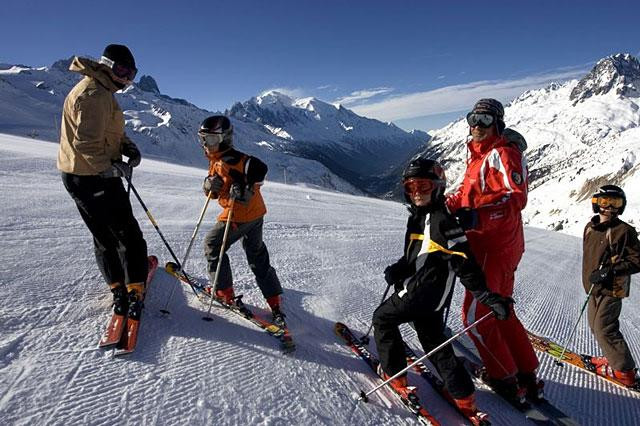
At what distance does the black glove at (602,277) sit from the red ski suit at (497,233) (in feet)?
5.12

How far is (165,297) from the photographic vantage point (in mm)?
4598

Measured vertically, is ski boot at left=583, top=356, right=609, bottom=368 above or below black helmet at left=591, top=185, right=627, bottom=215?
below

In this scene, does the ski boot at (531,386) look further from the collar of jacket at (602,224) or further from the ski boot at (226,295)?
the ski boot at (226,295)

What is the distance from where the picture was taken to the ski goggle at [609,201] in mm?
4891

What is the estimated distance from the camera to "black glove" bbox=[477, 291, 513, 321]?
3.24 meters

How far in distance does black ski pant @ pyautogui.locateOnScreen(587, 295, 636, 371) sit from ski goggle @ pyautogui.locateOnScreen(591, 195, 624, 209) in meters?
1.10

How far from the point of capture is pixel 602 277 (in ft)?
16.1

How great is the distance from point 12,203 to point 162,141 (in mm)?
151439

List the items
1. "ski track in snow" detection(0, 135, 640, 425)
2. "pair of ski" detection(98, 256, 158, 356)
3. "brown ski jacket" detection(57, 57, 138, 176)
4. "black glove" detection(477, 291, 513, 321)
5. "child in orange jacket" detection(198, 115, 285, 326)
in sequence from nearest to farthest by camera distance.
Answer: "ski track in snow" detection(0, 135, 640, 425) → "black glove" detection(477, 291, 513, 321) → "pair of ski" detection(98, 256, 158, 356) → "brown ski jacket" detection(57, 57, 138, 176) → "child in orange jacket" detection(198, 115, 285, 326)

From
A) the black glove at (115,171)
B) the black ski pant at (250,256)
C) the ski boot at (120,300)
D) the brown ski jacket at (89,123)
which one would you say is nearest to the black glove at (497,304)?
the black ski pant at (250,256)

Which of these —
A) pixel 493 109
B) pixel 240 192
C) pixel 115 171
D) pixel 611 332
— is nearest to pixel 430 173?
pixel 493 109

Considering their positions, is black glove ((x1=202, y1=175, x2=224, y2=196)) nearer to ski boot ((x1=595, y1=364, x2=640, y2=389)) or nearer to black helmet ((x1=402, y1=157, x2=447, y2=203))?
black helmet ((x1=402, y1=157, x2=447, y2=203))

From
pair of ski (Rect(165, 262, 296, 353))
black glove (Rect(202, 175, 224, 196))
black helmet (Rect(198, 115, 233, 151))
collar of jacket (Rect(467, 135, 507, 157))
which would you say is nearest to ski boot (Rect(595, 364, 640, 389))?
collar of jacket (Rect(467, 135, 507, 157))

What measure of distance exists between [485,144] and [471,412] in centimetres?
245
